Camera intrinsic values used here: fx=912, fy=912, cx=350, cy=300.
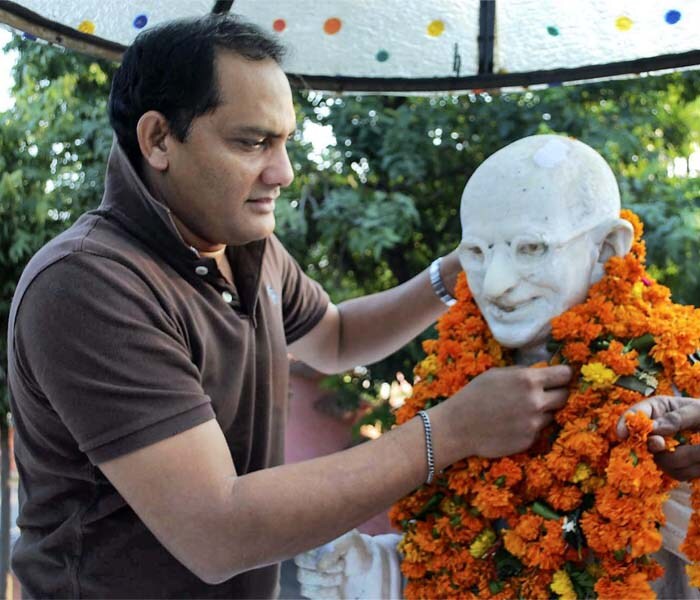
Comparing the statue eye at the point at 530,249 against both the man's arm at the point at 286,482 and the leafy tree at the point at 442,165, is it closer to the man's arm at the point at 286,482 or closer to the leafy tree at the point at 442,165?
the man's arm at the point at 286,482

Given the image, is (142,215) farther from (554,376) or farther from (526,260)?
(554,376)

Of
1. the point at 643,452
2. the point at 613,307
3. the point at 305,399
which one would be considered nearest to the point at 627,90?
the point at 305,399

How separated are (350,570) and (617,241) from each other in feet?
3.16

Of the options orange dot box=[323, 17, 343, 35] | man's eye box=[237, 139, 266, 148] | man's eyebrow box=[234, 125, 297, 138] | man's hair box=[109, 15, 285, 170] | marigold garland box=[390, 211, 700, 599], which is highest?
orange dot box=[323, 17, 343, 35]

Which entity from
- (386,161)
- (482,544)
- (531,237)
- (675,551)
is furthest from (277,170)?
(386,161)

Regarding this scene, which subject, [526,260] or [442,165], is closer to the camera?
[526,260]

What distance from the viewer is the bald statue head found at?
1.99 metres

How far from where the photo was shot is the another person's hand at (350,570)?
6.77 ft

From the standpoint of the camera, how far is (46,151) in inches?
160

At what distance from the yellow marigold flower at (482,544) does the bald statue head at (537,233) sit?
1.38 feet

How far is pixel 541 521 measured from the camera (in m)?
1.91

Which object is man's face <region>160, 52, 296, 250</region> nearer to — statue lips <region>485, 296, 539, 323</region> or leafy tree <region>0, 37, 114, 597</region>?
statue lips <region>485, 296, 539, 323</region>

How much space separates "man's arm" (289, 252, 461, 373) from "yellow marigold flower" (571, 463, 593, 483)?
85 cm

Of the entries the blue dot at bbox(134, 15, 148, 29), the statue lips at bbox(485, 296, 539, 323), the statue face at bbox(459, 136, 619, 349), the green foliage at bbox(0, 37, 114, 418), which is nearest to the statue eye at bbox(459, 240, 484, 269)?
the statue face at bbox(459, 136, 619, 349)
